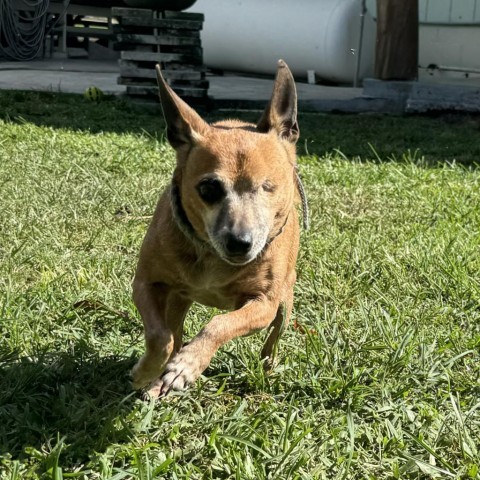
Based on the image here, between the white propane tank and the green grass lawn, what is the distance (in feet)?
24.4

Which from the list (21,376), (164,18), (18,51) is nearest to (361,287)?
(21,376)

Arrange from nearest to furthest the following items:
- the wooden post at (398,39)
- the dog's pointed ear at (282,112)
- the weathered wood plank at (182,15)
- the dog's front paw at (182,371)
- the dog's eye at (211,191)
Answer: the dog's front paw at (182,371) < the dog's eye at (211,191) < the dog's pointed ear at (282,112) < the weathered wood plank at (182,15) < the wooden post at (398,39)

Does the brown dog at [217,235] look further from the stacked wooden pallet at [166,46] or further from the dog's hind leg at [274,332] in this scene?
the stacked wooden pallet at [166,46]

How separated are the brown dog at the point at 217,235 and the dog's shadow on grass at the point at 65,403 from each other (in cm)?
17

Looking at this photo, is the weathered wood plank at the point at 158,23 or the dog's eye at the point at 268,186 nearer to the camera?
the dog's eye at the point at 268,186

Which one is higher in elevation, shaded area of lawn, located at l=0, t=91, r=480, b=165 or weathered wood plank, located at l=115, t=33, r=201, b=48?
weathered wood plank, located at l=115, t=33, r=201, b=48

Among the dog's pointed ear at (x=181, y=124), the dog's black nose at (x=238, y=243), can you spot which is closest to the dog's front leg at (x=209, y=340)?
the dog's black nose at (x=238, y=243)

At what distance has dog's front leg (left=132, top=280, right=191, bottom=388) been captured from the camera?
3.08m

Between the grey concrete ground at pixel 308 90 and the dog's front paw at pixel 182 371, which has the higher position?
the dog's front paw at pixel 182 371

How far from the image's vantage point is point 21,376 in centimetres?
326

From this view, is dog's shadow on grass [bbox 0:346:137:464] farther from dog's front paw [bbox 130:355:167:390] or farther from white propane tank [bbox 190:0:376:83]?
white propane tank [bbox 190:0:376:83]

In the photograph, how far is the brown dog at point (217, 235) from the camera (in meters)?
3.10

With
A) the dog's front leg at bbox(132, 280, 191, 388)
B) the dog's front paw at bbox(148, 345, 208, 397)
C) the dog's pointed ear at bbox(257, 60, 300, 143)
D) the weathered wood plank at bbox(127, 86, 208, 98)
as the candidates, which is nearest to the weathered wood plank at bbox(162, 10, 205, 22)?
the weathered wood plank at bbox(127, 86, 208, 98)

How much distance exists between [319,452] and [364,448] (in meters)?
0.19
